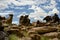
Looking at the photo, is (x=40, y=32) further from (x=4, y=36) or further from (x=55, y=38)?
(x=4, y=36)

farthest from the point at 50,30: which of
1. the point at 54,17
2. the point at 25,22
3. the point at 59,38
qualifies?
the point at 54,17

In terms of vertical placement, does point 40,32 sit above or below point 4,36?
below

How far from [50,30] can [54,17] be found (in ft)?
164

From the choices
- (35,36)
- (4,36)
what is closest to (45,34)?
(35,36)

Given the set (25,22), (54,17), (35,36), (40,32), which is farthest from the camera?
(54,17)

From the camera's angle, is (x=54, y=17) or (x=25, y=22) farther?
(x=54, y=17)

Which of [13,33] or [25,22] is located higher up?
[13,33]

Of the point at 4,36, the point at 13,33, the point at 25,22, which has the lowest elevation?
the point at 25,22

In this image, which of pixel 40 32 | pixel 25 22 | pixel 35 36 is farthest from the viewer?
pixel 25 22

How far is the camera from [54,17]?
89125 millimetres

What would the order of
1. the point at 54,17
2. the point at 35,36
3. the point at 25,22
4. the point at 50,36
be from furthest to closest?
1. the point at 54,17
2. the point at 25,22
3. the point at 50,36
4. the point at 35,36

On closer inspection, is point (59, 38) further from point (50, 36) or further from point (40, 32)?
point (40, 32)

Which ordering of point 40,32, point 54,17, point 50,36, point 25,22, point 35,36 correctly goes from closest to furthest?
1. point 35,36
2. point 50,36
3. point 40,32
4. point 25,22
5. point 54,17

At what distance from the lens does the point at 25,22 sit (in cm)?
8075
